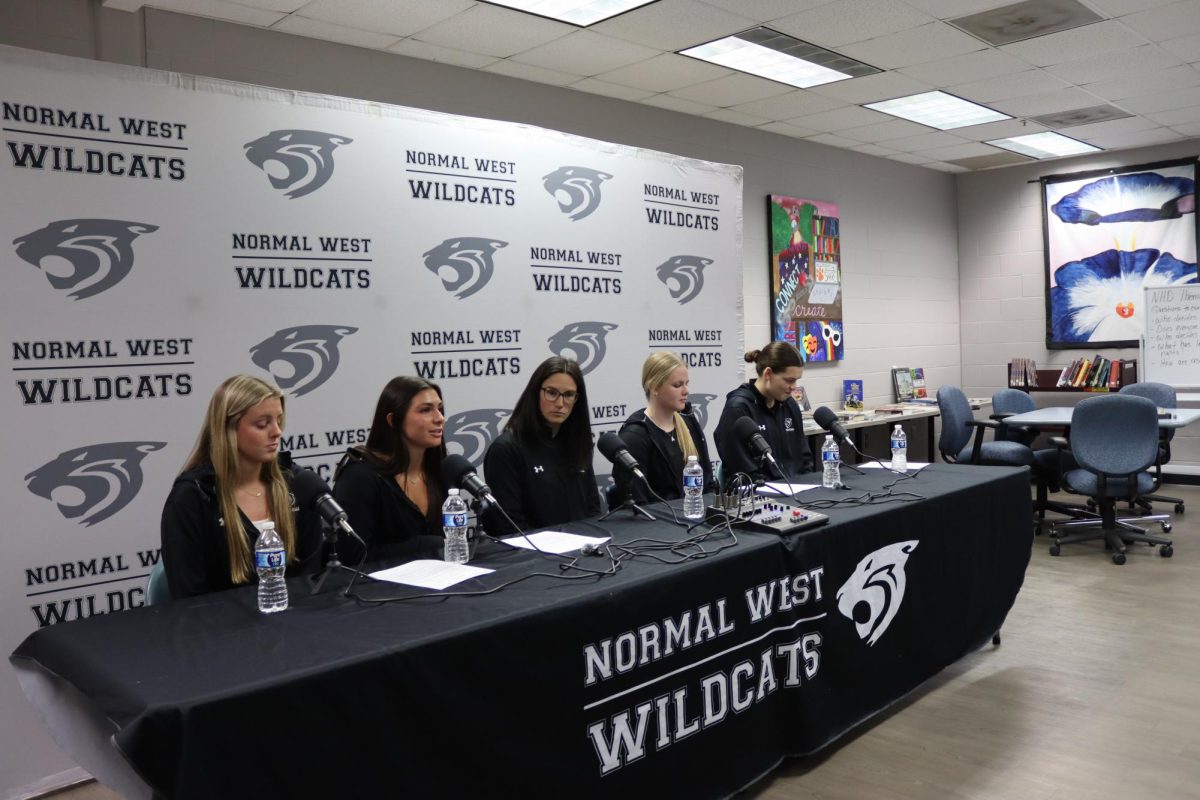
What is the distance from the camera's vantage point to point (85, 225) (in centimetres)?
296

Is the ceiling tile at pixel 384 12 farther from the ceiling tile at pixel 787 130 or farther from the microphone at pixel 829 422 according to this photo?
the ceiling tile at pixel 787 130

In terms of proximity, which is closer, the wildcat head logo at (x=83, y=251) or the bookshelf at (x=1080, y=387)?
the wildcat head logo at (x=83, y=251)

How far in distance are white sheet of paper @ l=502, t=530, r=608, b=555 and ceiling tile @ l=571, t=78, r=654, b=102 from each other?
11.0 feet

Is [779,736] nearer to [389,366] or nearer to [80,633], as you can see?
[80,633]

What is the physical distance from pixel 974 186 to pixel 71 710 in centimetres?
873

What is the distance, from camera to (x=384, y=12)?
3.97 metres

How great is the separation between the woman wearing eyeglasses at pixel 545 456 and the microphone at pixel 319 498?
2.76 feet

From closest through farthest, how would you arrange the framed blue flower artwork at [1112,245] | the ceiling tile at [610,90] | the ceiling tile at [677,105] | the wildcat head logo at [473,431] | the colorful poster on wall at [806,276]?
the wildcat head logo at [473,431], the ceiling tile at [610,90], the ceiling tile at [677,105], the colorful poster on wall at [806,276], the framed blue flower artwork at [1112,245]

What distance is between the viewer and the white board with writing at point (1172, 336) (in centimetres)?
717

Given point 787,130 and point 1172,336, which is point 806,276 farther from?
point 1172,336

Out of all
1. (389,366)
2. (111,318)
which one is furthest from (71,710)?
(389,366)

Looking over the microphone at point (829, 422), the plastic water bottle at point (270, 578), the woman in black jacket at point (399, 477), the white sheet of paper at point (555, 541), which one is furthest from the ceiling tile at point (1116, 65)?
the plastic water bottle at point (270, 578)

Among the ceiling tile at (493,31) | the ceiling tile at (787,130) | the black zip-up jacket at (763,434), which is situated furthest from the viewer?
the ceiling tile at (787,130)

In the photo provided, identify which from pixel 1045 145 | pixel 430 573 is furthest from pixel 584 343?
pixel 1045 145
